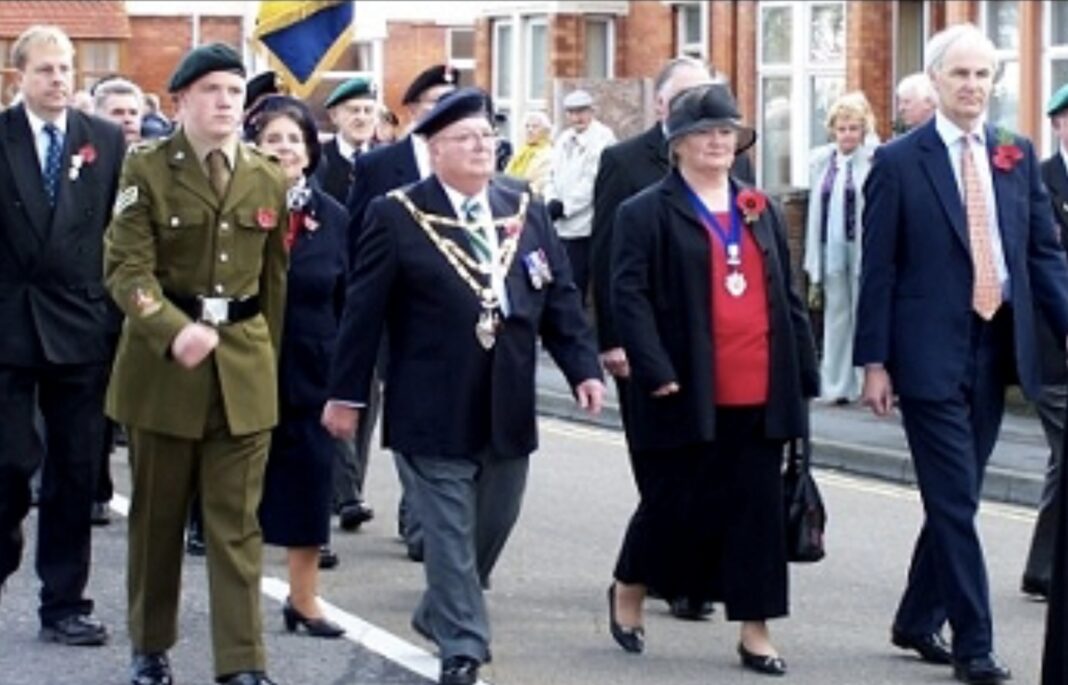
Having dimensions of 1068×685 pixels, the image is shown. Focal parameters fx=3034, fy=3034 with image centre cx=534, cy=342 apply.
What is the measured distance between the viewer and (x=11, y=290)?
36.0ft

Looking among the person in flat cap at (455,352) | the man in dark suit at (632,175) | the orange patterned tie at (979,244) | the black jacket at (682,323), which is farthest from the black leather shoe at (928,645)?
the person in flat cap at (455,352)

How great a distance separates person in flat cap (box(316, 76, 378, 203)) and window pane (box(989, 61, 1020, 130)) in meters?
12.1

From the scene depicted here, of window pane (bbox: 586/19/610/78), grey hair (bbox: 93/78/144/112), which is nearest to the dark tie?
grey hair (bbox: 93/78/144/112)

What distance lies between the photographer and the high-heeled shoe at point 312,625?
11.2m

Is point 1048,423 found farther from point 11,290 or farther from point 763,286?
point 11,290

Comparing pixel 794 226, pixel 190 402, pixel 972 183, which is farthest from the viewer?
pixel 794 226

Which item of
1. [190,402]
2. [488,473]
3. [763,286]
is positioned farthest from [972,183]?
[190,402]

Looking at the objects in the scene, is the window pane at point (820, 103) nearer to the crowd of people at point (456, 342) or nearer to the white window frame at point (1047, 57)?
the white window frame at point (1047, 57)

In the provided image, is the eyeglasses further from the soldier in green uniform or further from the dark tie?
the dark tie

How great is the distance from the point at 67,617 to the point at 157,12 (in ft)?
106

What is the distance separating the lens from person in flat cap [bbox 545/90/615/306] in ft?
77.3

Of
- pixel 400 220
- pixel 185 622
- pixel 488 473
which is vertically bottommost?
pixel 185 622

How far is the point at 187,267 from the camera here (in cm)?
975

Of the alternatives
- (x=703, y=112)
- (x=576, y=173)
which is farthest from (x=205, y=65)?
(x=576, y=173)
